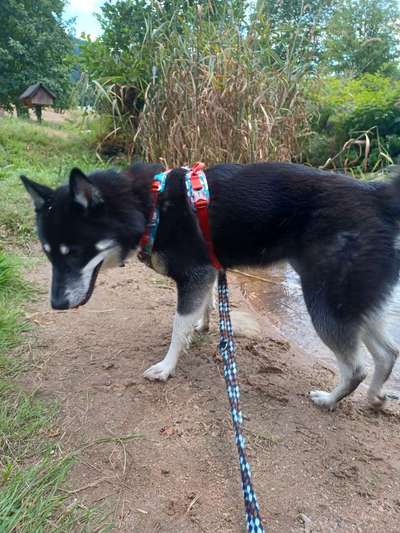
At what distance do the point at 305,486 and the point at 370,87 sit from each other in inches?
388

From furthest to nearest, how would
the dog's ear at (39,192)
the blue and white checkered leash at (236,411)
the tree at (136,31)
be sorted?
the tree at (136,31)
the dog's ear at (39,192)
the blue and white checkered leash at (236,411)

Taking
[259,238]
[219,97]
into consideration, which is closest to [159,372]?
[259,238]

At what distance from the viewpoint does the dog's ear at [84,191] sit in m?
2.22

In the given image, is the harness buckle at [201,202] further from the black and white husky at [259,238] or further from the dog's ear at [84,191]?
the dog's ear at [84,191]

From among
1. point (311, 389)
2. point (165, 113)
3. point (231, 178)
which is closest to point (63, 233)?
point (231, 178)

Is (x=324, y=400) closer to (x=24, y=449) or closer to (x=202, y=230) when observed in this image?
(x=202, y=230)

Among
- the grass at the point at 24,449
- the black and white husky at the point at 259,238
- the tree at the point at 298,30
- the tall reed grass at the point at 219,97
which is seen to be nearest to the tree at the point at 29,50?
the tall reed grass at the point at 219,97

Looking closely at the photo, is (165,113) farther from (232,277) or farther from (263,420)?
(263,420)

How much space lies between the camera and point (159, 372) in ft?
8.16

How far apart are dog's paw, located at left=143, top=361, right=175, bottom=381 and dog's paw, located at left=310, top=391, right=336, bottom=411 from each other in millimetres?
830

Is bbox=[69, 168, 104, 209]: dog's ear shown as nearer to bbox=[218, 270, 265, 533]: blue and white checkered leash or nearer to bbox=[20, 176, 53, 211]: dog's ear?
bbox=[20, 176, 53, 211]: dog's ear

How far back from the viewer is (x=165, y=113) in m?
5.46

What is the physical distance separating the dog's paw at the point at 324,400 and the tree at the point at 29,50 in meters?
23.3

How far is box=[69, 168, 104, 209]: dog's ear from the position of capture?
222cm
